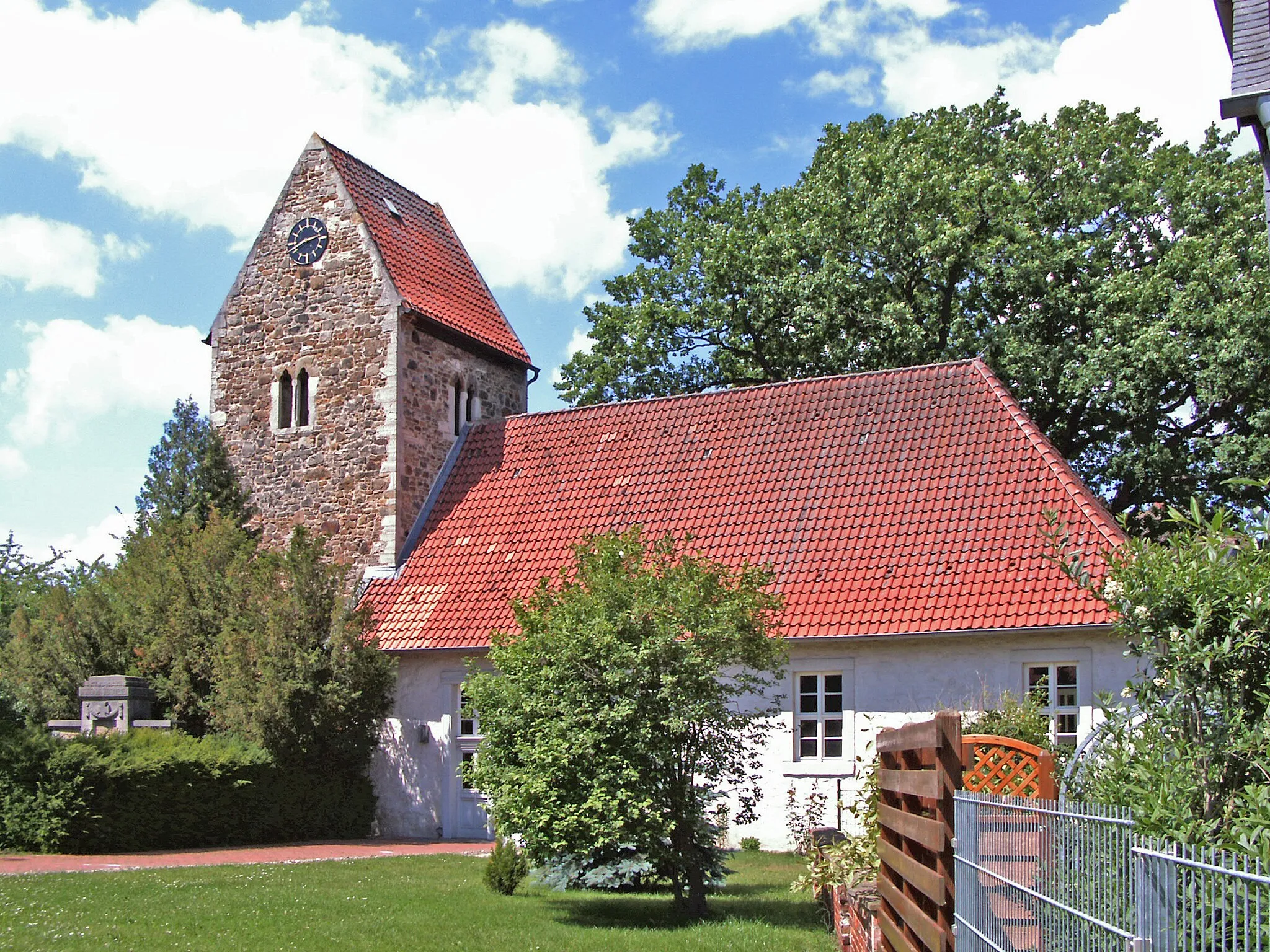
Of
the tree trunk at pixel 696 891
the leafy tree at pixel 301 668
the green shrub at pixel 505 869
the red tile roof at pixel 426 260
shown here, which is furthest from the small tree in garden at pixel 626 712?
the red tile roof at pixel 426 260

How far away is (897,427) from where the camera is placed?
20.0 m

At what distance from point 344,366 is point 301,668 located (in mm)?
6966

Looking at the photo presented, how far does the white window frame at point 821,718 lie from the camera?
17.5 meters

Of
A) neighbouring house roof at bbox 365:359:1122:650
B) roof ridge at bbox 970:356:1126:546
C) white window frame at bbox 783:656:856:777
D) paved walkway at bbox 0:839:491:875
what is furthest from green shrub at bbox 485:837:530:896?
roof ridge at bbox 970:356:1126:546

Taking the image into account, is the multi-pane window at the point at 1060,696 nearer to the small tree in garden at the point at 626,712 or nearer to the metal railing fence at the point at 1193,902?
the small tree in garden at the point at 626,712

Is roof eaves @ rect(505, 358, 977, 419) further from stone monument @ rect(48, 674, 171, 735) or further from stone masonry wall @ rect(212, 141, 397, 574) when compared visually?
Answer: stone monument @ rect(48, 674, 171, 735)

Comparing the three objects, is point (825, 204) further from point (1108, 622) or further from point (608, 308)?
point (1108, 622)

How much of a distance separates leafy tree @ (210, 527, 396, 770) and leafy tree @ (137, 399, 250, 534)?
13.8ft

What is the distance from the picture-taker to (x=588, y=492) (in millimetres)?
21734

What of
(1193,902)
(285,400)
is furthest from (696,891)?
(285,400)

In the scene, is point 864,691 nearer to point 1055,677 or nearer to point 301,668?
point 1055,677

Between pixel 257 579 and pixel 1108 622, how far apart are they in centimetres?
1245

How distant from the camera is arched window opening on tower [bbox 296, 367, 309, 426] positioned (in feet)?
79.8

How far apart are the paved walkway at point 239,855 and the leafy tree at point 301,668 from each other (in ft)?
5.12
